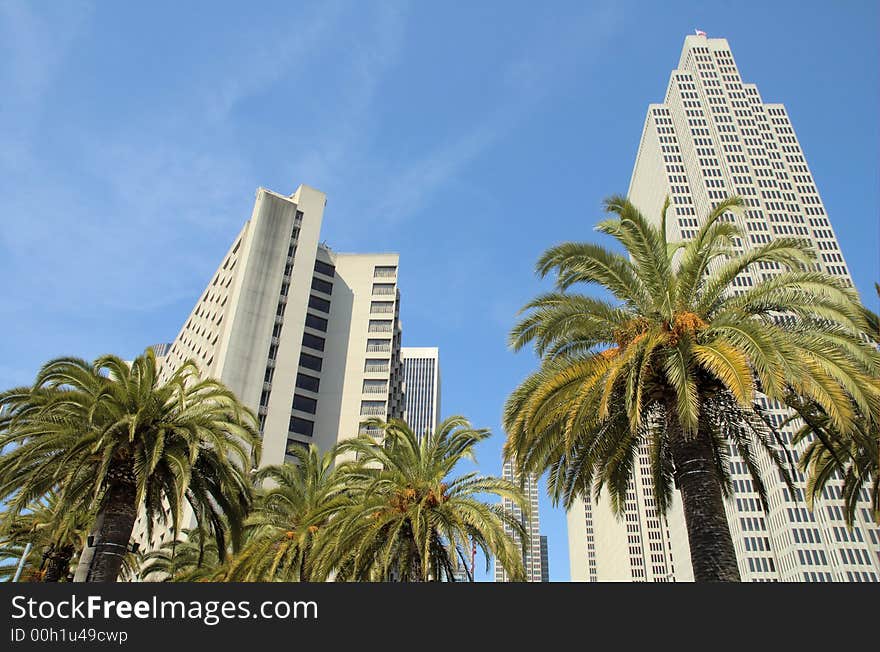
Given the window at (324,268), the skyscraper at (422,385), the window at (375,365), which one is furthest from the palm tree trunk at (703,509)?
the skyscraper at (422,385)

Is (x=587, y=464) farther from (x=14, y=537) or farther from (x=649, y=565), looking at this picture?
(x=649, y=565)

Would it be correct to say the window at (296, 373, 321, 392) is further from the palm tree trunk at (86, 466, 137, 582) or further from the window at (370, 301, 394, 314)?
the palm tree trunk at (86, 466, 137, 582)

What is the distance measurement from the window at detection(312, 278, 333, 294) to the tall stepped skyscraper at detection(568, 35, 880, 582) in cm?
7068

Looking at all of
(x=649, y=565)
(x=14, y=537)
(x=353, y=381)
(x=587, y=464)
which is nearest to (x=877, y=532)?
(x=649, y=565)

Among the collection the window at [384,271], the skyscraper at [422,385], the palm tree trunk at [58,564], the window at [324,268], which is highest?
the skyscraper at [422,385]

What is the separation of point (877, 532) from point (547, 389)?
114 meters

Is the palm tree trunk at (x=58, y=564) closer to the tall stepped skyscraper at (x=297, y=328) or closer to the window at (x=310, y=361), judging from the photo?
the tall stepped skyscraper at (x=297, y=328)

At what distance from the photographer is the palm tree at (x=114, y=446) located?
56.3 ft

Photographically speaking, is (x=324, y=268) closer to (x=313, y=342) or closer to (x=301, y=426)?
(x=313, y=342)

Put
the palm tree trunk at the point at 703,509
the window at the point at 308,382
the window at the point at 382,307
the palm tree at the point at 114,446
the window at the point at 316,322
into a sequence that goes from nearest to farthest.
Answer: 1. the palm tree trunk at the point at 703,509
2. the palm tree at the point at 114,446
3. the window at the point at 308,382
4. the window at the point at 316,322
5. the window at the point at 382,307

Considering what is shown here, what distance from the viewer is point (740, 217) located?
4764 inches

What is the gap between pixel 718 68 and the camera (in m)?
153

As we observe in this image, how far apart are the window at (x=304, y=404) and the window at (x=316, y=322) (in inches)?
358

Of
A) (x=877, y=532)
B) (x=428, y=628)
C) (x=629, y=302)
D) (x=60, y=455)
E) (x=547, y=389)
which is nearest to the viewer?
(x=428, y=628)
